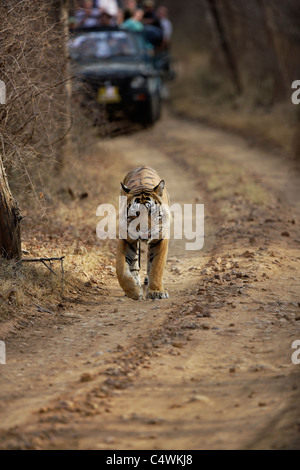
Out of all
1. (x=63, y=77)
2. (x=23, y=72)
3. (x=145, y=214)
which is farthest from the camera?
(x=63, y=77)

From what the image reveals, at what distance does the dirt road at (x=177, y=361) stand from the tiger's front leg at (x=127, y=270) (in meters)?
0.12

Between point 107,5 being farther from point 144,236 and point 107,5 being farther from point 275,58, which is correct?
point 144,236

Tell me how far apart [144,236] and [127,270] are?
0.41 meters

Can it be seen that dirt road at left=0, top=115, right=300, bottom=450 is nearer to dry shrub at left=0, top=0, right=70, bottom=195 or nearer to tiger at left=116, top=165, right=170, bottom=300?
tiger at left=116, top=165, right=170, bottom=300

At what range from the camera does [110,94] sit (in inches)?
581

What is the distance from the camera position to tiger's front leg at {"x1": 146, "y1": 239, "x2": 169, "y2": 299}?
6504 millimetres

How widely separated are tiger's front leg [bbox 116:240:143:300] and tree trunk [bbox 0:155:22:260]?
3.30 feet

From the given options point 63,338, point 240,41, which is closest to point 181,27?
point 240,41

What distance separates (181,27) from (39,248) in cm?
3443

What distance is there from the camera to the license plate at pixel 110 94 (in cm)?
1428

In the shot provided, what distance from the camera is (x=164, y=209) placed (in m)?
6.44
